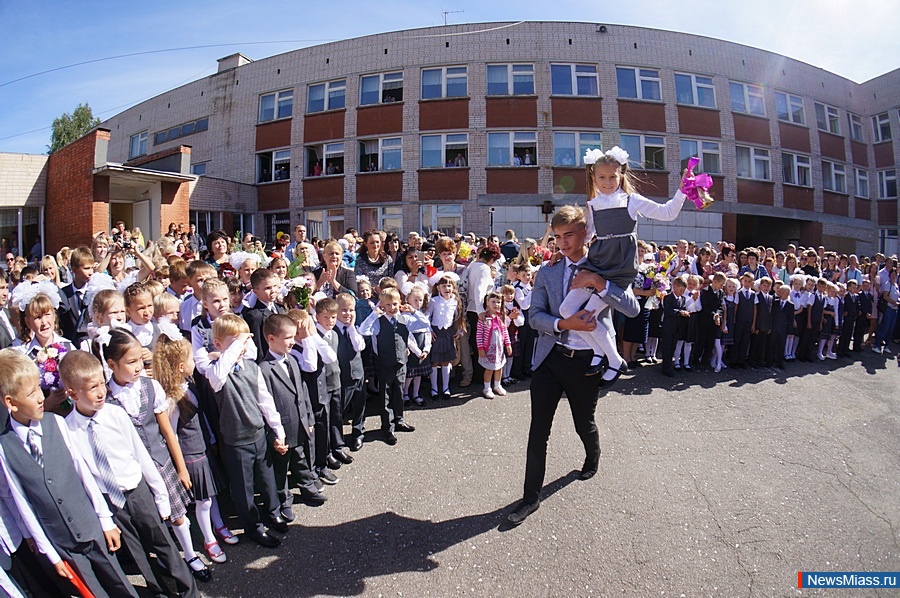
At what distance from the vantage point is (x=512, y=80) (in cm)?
1888

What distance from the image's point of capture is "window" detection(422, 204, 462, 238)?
18.9 meters

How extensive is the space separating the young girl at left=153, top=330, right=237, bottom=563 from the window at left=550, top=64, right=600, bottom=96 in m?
18.8

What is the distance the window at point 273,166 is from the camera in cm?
2147

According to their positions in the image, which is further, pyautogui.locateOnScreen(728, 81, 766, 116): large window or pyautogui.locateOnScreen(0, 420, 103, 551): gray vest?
pyautogui.locateOnScreen(728, 81, 766, 116): large window

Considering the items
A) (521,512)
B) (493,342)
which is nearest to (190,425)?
(521,512)

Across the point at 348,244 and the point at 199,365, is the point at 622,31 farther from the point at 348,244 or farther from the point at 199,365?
the point at 199,365

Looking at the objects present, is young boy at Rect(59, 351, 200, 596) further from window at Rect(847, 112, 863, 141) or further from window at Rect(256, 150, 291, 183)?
window at Rect(847, 112, 863, 141)

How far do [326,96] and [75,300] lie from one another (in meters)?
17.6

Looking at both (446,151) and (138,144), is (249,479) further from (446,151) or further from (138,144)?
(138,144)

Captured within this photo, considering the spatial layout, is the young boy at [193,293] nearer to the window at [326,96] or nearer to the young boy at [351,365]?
the young boy at [351,365]

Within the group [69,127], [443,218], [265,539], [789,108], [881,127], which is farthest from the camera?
[69,127]

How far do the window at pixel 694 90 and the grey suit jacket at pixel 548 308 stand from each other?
19.8m

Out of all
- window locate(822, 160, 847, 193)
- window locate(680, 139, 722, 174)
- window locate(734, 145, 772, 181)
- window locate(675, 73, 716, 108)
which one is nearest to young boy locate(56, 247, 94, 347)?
window locate(680, 139, 722, 174)

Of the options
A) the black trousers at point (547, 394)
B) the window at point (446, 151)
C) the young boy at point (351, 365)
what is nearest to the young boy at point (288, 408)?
the young boy at point (351, 365)
